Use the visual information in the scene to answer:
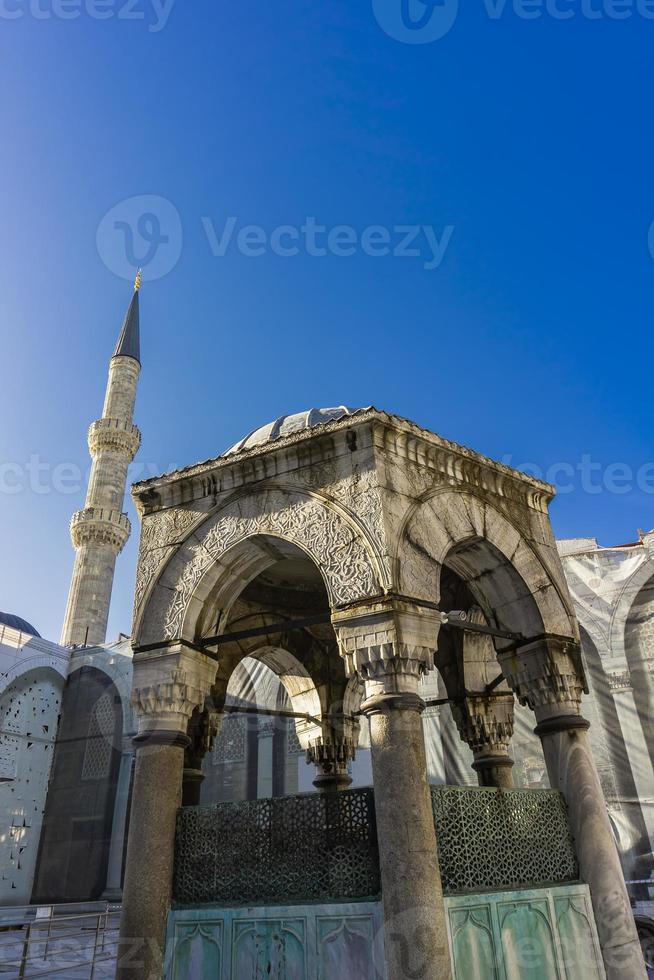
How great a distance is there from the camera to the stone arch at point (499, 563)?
5254 millimetres

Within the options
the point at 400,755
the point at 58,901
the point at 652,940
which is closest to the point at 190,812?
the point at 400,755

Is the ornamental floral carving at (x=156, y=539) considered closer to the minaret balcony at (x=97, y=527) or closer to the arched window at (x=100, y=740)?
the arched window at (x=100, y=740)

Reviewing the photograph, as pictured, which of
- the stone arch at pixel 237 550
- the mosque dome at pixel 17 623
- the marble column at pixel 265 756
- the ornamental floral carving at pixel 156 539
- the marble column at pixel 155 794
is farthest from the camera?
the mosque dome at pixel 17 623

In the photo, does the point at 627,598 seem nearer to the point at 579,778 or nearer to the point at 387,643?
the point at 579,778

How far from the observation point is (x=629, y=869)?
44.0 feet

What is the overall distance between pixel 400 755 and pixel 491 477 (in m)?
2.68

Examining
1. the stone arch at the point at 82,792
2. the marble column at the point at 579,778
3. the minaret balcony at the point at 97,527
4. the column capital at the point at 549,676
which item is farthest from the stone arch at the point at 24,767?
the marble column at the point at 579,778

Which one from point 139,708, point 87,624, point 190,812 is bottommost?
point 190,812

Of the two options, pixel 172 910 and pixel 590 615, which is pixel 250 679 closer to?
pixel 590 615

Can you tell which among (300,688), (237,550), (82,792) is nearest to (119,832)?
(82,792)

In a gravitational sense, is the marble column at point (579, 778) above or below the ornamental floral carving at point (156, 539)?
below

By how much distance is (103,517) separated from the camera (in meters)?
24.4

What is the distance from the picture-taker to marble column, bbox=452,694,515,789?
6691 millimetres

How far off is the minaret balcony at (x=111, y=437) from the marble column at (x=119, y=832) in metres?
11.8
